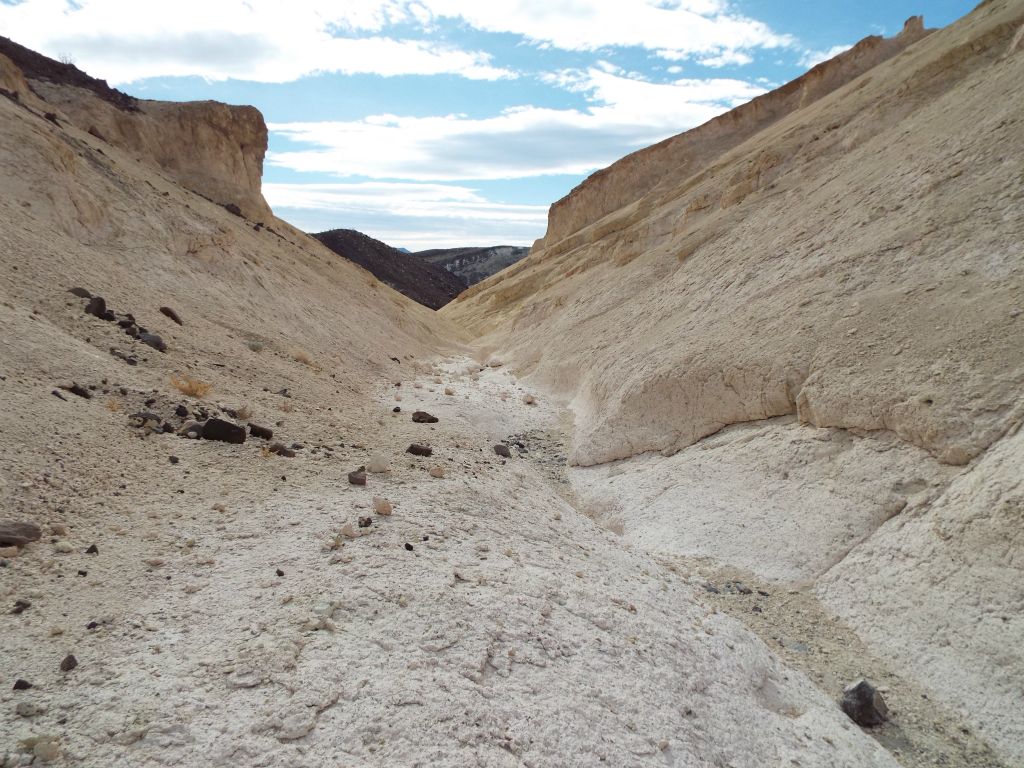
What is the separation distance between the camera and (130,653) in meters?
3.08

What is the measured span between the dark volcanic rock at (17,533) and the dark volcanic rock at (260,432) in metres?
2.50

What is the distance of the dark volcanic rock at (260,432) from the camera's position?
6.28m

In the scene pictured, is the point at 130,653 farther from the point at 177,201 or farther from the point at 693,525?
the point at 177,201

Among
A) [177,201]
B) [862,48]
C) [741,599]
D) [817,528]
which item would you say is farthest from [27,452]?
[862,48]

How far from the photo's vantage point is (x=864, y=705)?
4.16 metres

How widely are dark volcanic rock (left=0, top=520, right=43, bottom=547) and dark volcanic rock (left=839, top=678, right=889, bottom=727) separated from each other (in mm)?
4993

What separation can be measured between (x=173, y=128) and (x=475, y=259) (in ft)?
203

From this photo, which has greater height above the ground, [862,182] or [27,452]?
[862,182]

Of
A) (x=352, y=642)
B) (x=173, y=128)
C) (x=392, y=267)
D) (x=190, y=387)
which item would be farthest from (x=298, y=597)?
(x=392, y=267)

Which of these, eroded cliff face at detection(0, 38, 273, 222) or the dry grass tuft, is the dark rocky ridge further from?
the dry grass tuft

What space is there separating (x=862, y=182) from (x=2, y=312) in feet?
35.8

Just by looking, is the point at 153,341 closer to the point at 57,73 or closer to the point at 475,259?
the point at 57,73

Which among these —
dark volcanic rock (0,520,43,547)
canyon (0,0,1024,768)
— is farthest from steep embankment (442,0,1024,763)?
dark volcanic rock (0,520,43,547)

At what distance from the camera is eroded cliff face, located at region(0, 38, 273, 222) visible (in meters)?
→ 18.9
